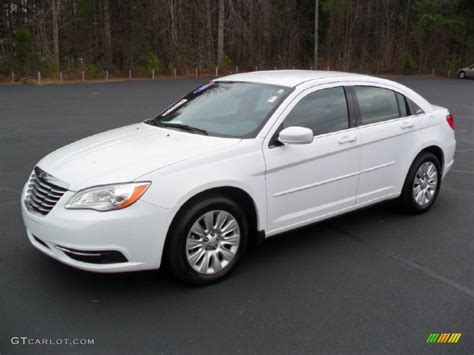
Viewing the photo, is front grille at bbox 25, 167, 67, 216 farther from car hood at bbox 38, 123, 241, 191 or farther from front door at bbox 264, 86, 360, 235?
front door at bbox 264, 86, 360, 235

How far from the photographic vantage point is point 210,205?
3807 mm

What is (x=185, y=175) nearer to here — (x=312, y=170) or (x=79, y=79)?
(x=312, y=170)

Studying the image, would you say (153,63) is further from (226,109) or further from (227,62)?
(226,109)

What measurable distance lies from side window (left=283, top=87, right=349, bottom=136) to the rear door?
8.1 inches

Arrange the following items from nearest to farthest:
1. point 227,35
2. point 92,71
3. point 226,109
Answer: point 226,109 < point 92,71 < point 227,35

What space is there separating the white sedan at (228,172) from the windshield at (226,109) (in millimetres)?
14

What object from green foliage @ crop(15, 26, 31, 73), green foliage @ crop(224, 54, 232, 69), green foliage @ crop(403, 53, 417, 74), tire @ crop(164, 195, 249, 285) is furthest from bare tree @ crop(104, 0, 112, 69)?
tire @ crop(164, 195, 249, 285)

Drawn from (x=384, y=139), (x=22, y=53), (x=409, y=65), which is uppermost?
(x=22, y=53)

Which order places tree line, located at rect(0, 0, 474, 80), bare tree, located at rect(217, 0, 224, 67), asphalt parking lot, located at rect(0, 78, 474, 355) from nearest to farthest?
asphalt parking lot, located at rect(0, 78, 474, 355)
tree line, located at rect(0, 0, 474, 80)
bare tree, located at rect(217, 0, 224, 67)

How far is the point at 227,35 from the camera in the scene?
4038 cm

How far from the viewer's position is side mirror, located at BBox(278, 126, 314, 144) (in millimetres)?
4062

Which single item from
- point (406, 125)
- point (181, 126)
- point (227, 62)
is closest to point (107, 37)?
point (227, 62)

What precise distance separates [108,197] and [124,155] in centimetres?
53

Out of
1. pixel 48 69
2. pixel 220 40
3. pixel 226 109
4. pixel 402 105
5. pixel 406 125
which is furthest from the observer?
pixel 220 40
